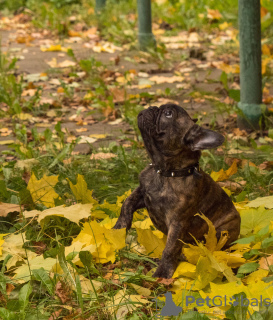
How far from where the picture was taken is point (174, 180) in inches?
95.3

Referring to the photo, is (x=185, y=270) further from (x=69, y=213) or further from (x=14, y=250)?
(x=14, y=250)

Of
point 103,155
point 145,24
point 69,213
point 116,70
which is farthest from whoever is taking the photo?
point 145,24

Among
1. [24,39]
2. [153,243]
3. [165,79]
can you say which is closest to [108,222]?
[153,243]

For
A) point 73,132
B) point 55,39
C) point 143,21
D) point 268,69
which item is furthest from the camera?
point 55,39

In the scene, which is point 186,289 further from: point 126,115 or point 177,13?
point 177,13

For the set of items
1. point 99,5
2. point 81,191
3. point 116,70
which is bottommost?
point 81,191

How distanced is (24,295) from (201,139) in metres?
0.99

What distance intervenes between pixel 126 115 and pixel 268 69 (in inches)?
75.2

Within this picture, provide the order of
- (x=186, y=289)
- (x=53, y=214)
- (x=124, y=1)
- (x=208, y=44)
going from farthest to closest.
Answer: (x=124, y=1)
(x=208, y=44)
(x=53, y=214)
(x=186, y=289)

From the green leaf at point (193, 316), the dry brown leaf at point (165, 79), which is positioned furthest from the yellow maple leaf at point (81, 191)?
the dry brown leaf at point (165, 79)

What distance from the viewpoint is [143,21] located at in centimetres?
681

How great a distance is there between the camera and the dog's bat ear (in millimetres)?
2273

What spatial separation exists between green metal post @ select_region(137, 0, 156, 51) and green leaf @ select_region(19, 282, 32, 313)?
5154 mm

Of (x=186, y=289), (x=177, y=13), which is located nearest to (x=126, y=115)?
(x=186, y=289)
